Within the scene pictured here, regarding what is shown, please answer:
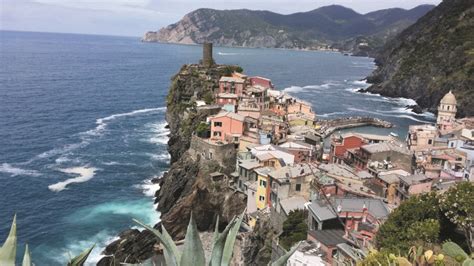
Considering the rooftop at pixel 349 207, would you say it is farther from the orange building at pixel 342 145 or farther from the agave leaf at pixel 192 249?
the agave leaf at pixel 192 249

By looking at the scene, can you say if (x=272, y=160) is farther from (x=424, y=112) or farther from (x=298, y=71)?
(x=298, y=71)

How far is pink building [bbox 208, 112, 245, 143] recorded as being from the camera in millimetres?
45906

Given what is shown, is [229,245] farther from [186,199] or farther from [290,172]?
[186,199]

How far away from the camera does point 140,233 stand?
34906mm

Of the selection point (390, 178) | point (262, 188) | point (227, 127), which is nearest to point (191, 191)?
point (262, 188)

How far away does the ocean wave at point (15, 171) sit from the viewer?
160 feet

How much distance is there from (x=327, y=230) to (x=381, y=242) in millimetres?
5679

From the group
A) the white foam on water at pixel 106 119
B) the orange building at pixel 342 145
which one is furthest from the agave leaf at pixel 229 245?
the white foam on water at pixel 106 119

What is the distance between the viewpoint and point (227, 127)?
151 feet

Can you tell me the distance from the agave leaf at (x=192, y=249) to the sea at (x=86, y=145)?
5.03m

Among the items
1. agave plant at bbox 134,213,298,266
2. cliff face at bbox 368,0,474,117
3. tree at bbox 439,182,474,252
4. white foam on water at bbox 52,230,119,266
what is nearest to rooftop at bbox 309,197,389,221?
tree at bbox 439,182,474,252

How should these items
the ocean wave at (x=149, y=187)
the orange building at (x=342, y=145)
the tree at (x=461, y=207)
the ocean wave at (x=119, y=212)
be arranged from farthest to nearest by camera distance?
the ocean wave at (x=149, y=187) < the orange building at (x=342, y=145) < the ocean wave at (x=119, y=212) < the tree at (x=461, y=207)

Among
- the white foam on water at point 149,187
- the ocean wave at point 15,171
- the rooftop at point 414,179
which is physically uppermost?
the rooftop at point 414,179

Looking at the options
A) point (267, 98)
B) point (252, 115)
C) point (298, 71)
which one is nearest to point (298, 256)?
point (252, 115)
